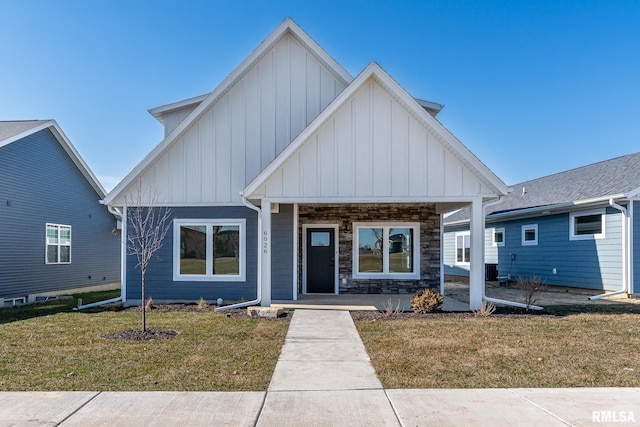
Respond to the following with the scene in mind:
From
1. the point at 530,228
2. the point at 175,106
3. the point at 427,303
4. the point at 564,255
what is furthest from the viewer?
the point at 530,228

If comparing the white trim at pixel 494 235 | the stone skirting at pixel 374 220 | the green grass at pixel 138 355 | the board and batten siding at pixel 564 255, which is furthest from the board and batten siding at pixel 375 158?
the white trim at pixel 494 235

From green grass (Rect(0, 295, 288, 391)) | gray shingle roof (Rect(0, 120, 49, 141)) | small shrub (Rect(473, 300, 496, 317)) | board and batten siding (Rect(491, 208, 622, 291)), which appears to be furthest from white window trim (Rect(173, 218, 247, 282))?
board and batten siding (Rect(491, 208, 622, 291))

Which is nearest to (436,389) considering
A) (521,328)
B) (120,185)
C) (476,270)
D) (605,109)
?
(521,328)

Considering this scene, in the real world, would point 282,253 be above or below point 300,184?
→ below

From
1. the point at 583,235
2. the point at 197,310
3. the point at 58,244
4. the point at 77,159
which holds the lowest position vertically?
the point at 197,310

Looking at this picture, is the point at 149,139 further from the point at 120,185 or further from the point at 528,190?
the point at 528,190

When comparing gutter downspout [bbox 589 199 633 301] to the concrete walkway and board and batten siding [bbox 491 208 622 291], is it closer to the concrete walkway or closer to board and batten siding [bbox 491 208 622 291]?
board and batten siding [bbox 491 208 622 291]

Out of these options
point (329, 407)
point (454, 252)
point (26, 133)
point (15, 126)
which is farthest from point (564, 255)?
point (15, 126)

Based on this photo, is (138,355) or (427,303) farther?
(427,303)

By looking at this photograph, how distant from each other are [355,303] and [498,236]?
11.0 meters

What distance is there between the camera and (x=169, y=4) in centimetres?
1243

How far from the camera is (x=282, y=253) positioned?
1232 cm

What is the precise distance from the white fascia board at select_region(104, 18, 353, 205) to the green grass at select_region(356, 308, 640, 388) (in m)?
7.07

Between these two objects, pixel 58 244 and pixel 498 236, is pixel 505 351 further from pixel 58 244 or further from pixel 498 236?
pixel 58 244
